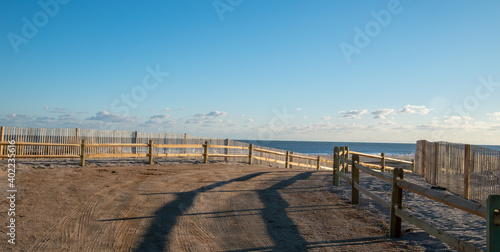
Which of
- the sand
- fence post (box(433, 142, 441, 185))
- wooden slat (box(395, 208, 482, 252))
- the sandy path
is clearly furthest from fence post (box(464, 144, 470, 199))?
wooden slat (box(395, 208, 482, 252))

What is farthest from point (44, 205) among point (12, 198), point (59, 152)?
point (59, 152)

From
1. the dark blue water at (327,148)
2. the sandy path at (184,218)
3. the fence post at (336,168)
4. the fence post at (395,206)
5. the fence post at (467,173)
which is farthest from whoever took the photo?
the dark blue water at (327,148)

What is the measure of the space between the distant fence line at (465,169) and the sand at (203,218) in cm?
162

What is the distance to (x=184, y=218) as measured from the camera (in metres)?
7.02

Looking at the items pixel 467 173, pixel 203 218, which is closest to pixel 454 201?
pixel 203 218

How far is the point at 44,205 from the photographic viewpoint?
7.73 metres

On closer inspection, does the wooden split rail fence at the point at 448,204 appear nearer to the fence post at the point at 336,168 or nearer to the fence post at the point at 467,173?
the fence post at the point at 336,168

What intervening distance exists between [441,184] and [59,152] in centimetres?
2044

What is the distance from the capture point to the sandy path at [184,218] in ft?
18.1

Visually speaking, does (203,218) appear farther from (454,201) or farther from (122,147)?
(122,147)

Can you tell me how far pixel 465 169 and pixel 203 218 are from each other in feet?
26.3

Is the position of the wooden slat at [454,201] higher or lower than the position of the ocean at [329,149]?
higher

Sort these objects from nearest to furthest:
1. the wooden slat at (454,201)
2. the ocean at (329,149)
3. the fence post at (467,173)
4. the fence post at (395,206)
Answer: the wooden slat at (454,201) < the fence post at (395,206) < the fence post at (467,173) < the ocean at (329,149)

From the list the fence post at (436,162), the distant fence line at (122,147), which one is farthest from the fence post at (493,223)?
the distant fence line at (122,147)
